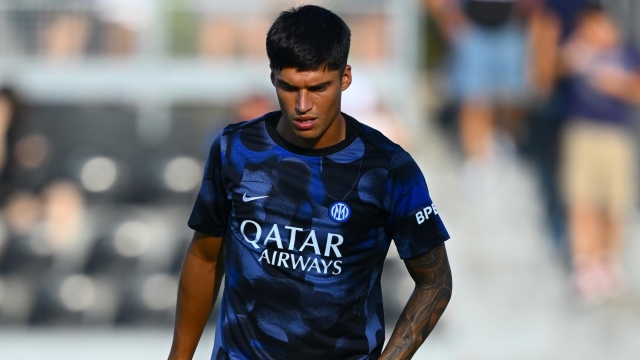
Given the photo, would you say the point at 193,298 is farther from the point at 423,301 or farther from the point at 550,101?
the point at 550,101

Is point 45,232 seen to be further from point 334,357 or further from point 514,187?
point 334,357

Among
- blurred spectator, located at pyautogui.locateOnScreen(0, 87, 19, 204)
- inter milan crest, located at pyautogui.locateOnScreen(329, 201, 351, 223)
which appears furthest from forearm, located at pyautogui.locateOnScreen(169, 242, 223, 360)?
blurred spectator, located at pyautogui.locateOnScreen(0, 87, 19, 204)

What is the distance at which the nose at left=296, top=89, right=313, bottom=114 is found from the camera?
9.91 ft

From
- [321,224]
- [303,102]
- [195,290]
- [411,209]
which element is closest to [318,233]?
[321,224]

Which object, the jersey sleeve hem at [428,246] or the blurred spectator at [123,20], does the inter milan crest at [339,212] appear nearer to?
the jersey sleeve hem at [428,246]

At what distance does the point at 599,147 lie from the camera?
31.0 ft

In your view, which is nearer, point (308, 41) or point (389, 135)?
point (308, 41)

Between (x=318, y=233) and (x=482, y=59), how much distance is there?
23.6 ft

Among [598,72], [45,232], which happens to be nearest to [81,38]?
[45,232]

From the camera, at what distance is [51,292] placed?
9.09 meters

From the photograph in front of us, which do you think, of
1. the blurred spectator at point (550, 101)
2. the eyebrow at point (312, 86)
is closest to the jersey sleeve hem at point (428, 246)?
the eyebrow at point (312, 86)

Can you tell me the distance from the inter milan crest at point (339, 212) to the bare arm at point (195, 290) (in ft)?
1.42

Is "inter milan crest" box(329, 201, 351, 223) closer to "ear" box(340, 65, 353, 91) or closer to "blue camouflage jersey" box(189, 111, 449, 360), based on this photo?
"blue camouflage jersey" box(189, 111, 449, 360)

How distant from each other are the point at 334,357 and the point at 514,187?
7.75 m
